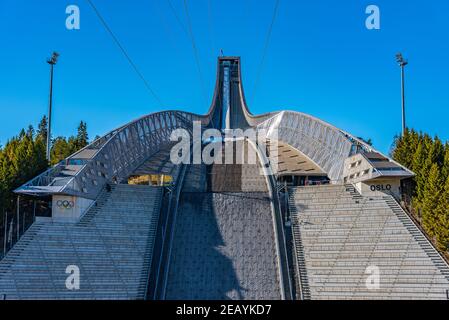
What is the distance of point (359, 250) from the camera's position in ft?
103

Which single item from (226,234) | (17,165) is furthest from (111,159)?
(226,234)

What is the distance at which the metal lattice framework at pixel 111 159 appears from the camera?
114ft

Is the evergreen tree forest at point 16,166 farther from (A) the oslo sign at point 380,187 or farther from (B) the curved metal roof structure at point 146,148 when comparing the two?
(A) the oslo sign at point 380,187

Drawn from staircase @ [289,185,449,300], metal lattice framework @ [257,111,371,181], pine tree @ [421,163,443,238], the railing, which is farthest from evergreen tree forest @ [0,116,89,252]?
pine tree @ [421,163,443,238]

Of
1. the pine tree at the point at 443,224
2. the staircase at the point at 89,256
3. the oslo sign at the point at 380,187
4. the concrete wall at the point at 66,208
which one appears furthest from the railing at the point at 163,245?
the pine tree at the point at 443,224

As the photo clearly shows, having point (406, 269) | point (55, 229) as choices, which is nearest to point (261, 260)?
point (406, 269)

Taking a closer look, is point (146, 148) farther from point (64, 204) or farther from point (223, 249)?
point (223, 249)

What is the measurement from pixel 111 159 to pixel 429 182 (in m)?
26.9

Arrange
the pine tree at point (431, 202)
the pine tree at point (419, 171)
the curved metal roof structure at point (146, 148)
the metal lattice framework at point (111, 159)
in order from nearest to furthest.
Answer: the pine tree at point (431, 202) → the metal lattice framework at point (111, 159) → the curved metal roof structure at point (146, 148) → the pine tree at point (419, 171)

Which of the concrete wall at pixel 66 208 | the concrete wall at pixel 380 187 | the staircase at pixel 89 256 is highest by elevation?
the concrete wall at pixel 380 187

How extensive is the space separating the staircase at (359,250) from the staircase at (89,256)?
11.2 m

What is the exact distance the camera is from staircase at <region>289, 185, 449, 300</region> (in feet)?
→ 91.8
